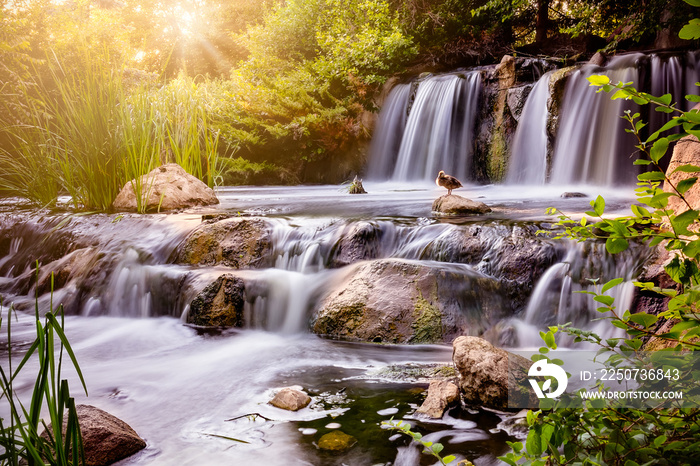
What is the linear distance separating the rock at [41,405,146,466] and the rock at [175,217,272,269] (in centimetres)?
287

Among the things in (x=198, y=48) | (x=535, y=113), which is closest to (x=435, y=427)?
(x=535, y=113)

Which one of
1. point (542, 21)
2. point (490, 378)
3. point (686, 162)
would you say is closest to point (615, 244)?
point (490, 378)

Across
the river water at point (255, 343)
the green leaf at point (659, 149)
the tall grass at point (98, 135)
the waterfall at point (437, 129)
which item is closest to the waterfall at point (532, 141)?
the waterfall at point (437, 129)

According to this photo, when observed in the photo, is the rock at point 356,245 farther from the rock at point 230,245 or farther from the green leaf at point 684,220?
the green leaf at point 684,220

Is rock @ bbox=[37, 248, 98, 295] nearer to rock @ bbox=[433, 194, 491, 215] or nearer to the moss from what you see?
the moss

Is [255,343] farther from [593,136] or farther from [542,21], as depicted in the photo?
[542,21]

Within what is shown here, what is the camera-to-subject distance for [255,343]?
161 inches

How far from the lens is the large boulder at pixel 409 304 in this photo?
3.89 metres

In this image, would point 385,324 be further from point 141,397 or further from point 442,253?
point 141,397

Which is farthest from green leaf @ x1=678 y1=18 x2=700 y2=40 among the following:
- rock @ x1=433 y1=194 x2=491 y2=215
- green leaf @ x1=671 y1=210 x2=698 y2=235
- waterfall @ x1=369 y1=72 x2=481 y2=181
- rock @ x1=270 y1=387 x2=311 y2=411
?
waterfall @ x1=369 y1=72 x2=481 y2=181

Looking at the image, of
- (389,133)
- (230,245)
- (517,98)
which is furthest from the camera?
(389,133)

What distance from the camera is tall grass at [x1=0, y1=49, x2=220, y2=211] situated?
20.3 feet

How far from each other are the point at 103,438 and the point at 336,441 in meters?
1.09

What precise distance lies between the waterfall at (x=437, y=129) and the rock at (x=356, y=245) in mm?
6960
